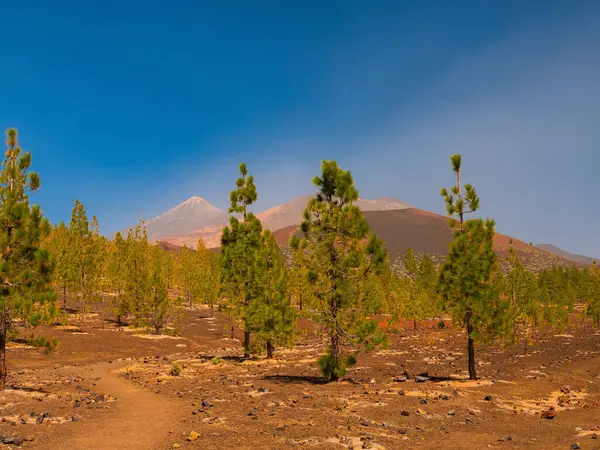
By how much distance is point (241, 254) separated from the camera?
115ft

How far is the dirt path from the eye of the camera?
11810mm

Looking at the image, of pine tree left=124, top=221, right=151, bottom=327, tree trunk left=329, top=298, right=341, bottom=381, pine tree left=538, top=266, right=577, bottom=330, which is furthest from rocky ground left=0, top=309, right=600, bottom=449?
pine tree left=538, top=266, right=577, bottom=330

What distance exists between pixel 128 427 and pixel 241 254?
21.5 meters

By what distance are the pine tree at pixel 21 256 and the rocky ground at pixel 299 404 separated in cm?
364

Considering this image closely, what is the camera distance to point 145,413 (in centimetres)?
1595

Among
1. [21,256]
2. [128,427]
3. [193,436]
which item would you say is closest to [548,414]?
[193,436]

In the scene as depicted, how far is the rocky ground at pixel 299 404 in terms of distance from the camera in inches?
489

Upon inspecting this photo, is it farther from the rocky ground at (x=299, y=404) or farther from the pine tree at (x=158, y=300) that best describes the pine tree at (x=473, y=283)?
the pine tree at (x=158, y=300)

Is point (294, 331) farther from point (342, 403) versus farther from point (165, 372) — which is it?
point (342, 403)

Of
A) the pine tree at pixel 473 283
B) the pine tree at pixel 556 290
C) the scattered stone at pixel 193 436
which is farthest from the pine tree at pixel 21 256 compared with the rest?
the pine tree at pixel 556 290

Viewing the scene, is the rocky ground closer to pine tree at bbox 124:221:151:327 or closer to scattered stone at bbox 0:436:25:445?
scattered stone at bbox 0:436:25:445

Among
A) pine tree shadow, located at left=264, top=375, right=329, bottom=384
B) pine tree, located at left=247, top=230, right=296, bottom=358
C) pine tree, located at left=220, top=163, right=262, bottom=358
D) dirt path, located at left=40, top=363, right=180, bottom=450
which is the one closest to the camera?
dirt path, located at left=40, top=363, right=180, bottom=450

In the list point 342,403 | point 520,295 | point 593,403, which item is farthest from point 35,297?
point 520,295

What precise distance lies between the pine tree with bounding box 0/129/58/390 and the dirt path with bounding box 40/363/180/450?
5559 mm
